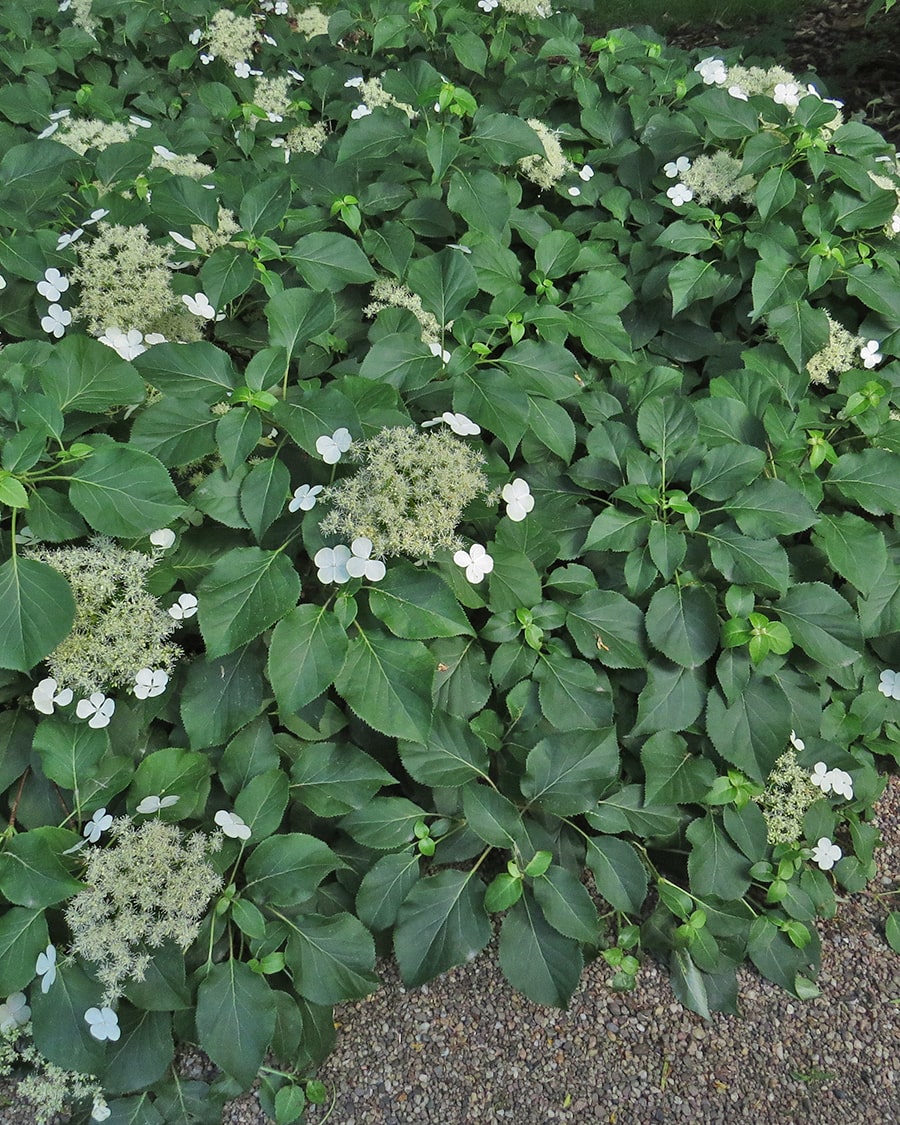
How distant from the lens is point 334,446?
1822mm

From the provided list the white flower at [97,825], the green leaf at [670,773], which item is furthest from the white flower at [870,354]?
Answer: the white flower at [97,825]

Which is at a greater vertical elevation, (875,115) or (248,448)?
(875,115)

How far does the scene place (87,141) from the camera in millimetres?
2803

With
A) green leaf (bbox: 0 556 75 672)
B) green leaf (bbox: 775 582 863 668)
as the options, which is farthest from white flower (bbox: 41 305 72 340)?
green leaf (bbox: 775 582 863 668)

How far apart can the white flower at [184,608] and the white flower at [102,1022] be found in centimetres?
79

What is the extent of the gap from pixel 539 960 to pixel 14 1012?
114 centimetres

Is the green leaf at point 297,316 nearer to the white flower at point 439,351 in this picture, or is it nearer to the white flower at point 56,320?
the white flower at point 439,351

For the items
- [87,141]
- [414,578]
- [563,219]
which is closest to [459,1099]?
[414,578]

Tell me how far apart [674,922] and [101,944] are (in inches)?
51.9

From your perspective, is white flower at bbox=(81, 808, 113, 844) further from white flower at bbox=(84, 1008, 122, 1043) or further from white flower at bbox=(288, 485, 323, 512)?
white flower at bbox=(288, 485, 323, 512)

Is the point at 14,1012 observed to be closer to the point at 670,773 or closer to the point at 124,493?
the point at 124,493

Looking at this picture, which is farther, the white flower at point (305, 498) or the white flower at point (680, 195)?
the white flower at point (680, 195)

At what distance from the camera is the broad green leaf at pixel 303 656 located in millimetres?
1745

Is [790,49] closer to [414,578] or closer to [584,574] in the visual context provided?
[584,574]
